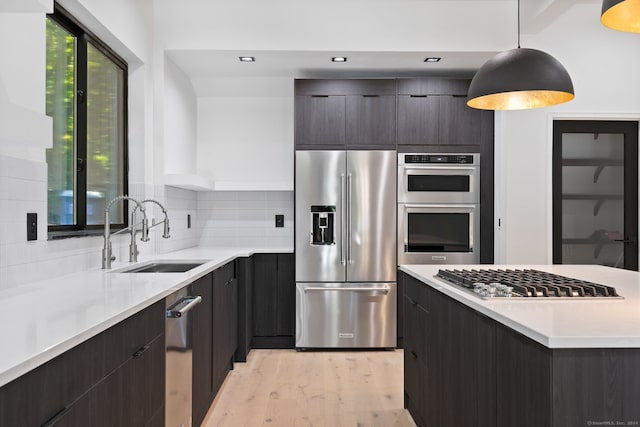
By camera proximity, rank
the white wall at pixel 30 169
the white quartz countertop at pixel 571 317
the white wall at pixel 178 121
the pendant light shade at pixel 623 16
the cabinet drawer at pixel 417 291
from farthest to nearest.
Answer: the white wall at pixel 178 121, the cabinet drawer at pixel 417 291, the white wall at pixel 30 169, the pendant light shade at pixel 623 16, the white quartz countertop at pixel 571 317

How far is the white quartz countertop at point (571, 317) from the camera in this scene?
3.86 feet

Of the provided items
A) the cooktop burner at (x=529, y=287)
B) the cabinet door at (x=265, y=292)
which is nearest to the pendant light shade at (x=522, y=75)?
the cooktop burner at (x=529, y=287)

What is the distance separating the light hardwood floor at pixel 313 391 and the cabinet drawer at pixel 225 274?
735mm

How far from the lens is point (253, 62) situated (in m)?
4.01

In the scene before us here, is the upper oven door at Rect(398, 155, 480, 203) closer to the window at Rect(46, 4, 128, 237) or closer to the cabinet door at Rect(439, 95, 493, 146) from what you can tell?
the cabinet door at Rect(439, 95, 493, 146)

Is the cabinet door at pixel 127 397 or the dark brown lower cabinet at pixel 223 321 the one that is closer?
the cabinet door at pixel 127 397

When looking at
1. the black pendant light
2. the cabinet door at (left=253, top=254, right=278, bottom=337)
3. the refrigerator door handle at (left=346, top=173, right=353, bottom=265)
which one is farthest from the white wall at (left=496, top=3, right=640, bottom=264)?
the black pendant light

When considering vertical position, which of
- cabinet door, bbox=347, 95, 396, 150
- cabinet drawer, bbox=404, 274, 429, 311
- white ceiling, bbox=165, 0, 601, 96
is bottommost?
cabinet drawer, bbox=404, 274, 429, 311

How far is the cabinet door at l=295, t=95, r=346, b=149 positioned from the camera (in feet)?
13.6

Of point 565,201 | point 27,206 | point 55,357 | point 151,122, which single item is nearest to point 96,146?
point 151,122

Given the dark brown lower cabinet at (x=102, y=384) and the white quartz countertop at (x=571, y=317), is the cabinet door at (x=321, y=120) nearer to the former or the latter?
the white quartz countertop at (x=571, y=317)

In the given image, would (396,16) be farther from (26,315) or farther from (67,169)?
(26,315)

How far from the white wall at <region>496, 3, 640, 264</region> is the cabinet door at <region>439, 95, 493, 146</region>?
17 centimetres

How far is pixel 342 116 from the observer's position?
4141mm
